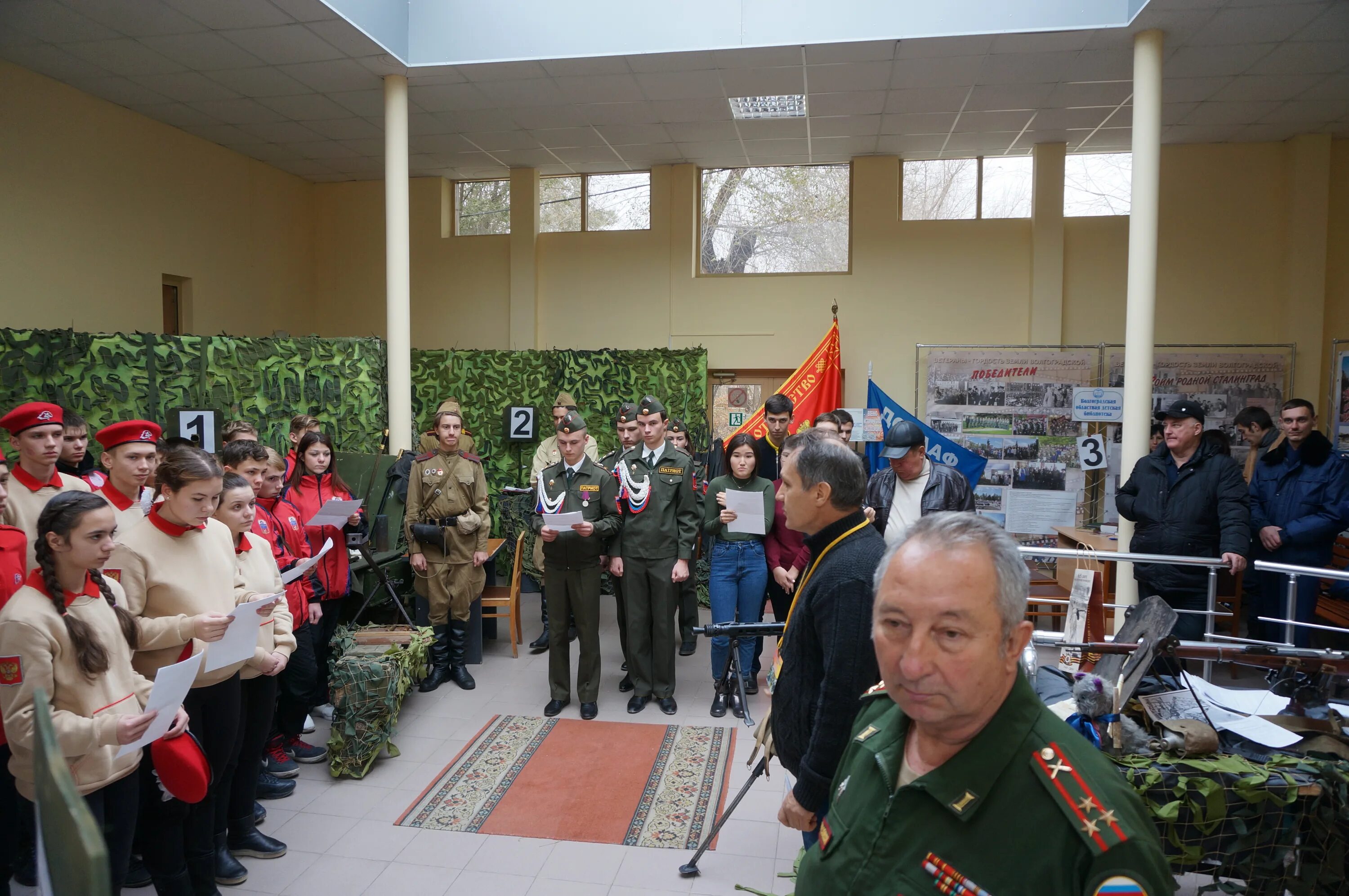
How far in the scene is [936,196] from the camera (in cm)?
896

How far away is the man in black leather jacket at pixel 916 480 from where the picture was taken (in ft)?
13.7

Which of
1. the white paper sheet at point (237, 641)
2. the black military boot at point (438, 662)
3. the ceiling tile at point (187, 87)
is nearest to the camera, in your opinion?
the white paper sheet at point (237, 641)

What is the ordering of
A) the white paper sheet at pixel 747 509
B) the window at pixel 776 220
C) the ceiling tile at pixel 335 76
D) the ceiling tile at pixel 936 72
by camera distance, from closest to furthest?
1. the white paper sheet at pixel 747 509
2. the ceiling tile at pixel 936 72
3. the ceiling tile at pixel 335 76
4. the window at pixel 776 220

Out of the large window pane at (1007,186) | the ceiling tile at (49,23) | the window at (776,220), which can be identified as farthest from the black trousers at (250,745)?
the large window pane at (1007,186)

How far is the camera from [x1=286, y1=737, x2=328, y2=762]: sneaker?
429 centimetres

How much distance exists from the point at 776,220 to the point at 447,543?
5708 millimetres

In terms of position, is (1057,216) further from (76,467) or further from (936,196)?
(76,467)

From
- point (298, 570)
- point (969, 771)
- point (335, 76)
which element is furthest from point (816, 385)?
point (969, 771)

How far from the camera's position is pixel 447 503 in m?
5.38

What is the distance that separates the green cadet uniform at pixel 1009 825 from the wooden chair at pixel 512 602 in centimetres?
478

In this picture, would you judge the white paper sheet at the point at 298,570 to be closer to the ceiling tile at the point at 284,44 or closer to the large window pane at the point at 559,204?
the ceiling tile at the point at 284,44

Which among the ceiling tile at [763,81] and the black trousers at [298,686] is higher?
the ceiling tile at [763,81]

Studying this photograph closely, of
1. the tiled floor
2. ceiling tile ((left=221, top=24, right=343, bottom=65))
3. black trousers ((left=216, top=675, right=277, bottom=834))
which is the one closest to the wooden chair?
the tiled floor

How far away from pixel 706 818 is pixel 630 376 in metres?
5.27
